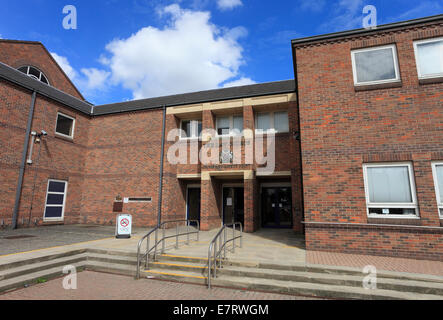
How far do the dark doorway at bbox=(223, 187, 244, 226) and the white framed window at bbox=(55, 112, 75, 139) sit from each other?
31.5 ft

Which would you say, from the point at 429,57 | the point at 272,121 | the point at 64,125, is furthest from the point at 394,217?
the point at 64,125

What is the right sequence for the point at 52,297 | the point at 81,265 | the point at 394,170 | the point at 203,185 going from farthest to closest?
the point at 203,185 → the point at 394,170 → the point at 81,265 → the point at 52,297

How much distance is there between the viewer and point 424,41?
7.12 m

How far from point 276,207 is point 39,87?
45.0ft

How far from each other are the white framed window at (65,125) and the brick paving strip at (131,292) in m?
10.4

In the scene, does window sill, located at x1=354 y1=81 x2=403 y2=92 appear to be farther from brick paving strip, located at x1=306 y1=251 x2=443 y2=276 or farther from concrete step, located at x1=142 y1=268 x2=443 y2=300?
concrete step, located at x1=142 y1=268 x2=443 y2=300

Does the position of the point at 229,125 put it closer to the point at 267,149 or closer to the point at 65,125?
the point at 267,149

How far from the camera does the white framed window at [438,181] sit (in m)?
6.36

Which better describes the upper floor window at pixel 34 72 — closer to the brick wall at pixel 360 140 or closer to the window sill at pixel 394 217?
the brick wall at pixel 360 140

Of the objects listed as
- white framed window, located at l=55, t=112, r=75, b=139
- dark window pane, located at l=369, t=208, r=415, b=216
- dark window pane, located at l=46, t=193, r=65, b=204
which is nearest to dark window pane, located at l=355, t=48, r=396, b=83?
dark window pane, located at l=369, t=208, r=415, b=216
